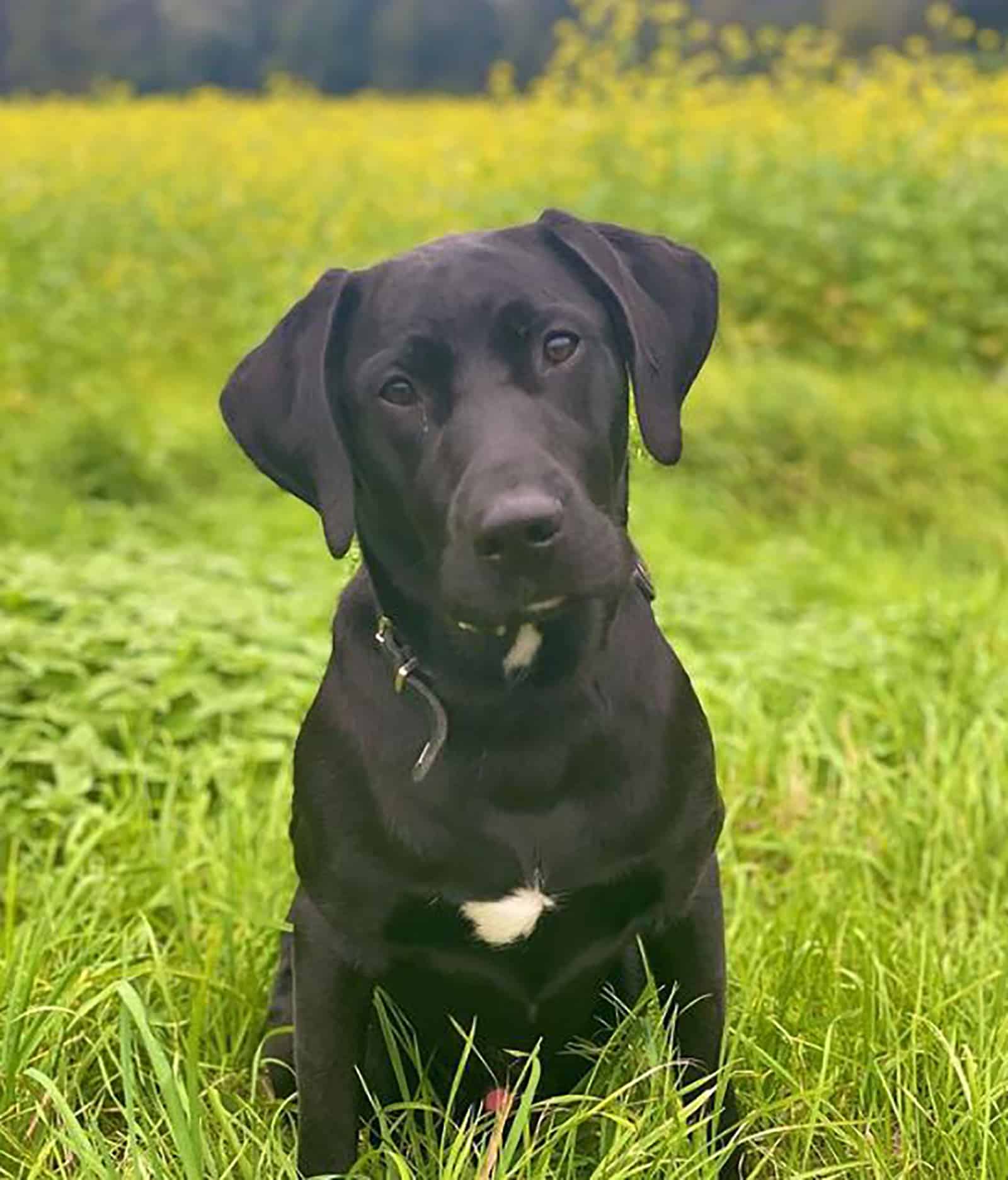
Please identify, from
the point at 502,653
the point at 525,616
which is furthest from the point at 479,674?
the point at 525,616

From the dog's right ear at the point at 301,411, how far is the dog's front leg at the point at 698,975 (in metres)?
0.62

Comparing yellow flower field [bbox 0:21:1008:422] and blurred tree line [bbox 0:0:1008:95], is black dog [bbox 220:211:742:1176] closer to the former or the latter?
yellow flower field [bbox 0:21:1008:422]

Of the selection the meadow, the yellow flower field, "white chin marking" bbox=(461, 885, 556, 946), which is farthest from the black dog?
the yellow flower field

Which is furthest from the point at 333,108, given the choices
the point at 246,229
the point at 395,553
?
the point at 395,553

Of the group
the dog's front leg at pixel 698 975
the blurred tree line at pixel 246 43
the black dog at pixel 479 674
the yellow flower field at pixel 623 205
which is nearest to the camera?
the black dog at pixel 479 674

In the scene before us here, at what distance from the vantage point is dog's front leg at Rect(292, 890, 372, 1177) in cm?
179

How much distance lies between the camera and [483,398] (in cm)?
166

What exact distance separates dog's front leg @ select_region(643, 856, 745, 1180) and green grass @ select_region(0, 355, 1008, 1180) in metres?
0.05

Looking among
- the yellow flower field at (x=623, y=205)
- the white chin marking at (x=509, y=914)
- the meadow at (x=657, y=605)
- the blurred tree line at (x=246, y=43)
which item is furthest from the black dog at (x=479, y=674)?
the blurred tree line at (x=246, y=43)

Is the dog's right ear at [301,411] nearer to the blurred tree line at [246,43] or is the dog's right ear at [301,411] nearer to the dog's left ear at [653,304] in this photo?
the dog's left ear at [653,304]

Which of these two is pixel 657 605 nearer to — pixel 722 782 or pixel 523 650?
pixel 722 782

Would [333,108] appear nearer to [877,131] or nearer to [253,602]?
[877,131]

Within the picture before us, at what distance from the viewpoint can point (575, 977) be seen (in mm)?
1819

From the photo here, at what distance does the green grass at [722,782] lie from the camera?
1942 millimetres
